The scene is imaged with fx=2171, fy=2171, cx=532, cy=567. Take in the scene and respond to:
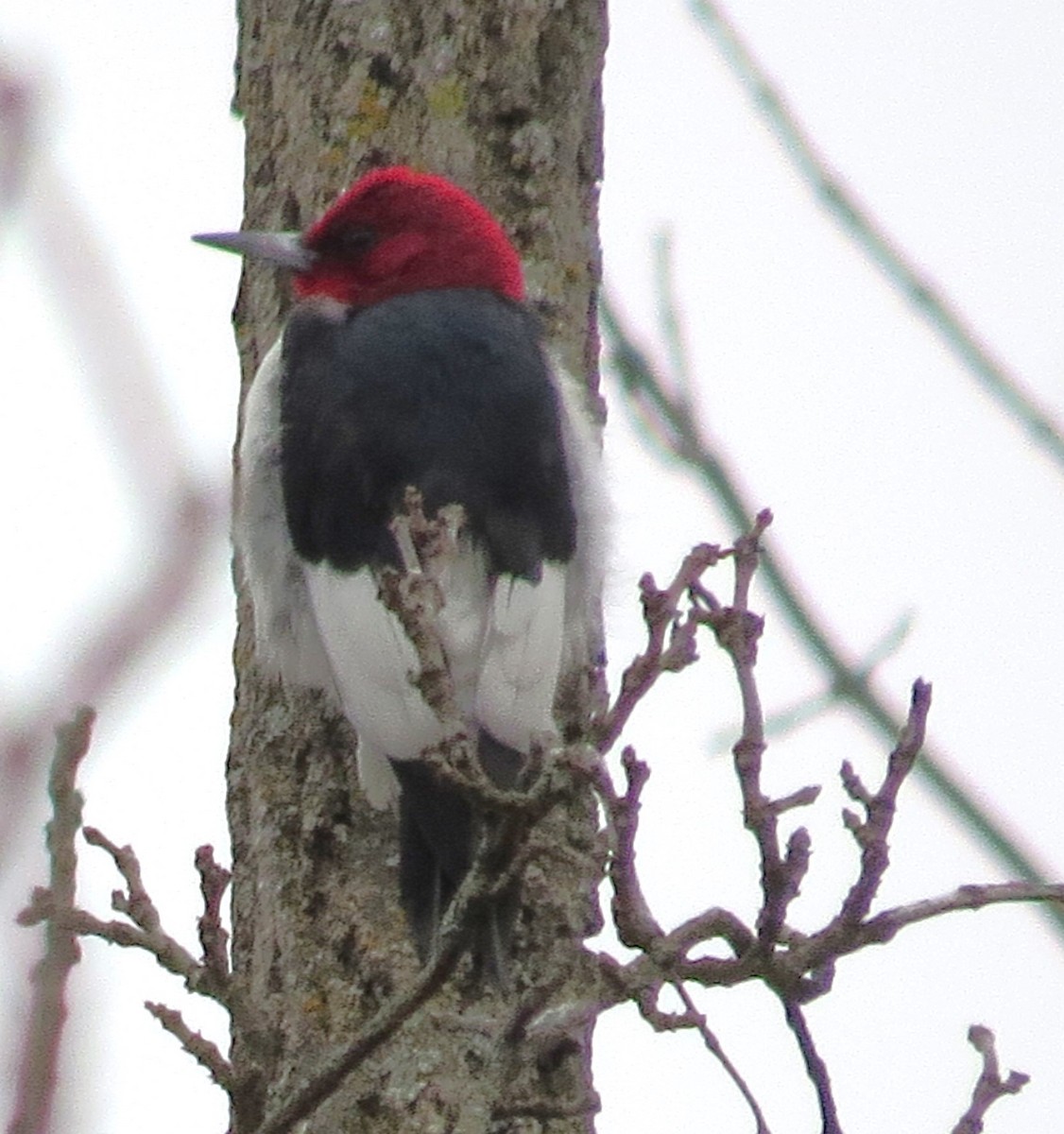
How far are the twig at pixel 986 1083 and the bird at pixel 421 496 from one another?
60 centimetres

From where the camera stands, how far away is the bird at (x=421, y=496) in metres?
2.70

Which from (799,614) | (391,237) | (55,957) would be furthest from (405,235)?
(55,957)

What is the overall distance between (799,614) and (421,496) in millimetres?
517

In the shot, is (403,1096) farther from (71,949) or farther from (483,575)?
(71,949)

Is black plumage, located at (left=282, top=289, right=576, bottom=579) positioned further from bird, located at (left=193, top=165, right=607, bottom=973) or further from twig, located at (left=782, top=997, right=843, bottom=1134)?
twig, located at (left=782, top=997, right=843, bottom=1134)

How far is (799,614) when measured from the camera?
7.38 ft

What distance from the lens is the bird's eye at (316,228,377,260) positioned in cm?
321

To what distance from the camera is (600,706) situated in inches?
123

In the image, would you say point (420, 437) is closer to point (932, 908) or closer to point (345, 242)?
point (345, 242)

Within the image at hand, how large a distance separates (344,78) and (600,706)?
99 centimetres

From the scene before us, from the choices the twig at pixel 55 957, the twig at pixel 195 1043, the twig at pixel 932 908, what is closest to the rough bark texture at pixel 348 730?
the twig at pixel 195 1043

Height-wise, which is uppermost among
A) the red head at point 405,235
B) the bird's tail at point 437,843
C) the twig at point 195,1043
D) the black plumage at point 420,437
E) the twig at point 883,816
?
the red head at point 405,235

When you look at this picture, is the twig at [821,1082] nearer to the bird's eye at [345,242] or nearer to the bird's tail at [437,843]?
the bird's tail at [437,843]

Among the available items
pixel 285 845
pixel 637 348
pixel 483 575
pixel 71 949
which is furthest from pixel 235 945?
pixel 71 949
